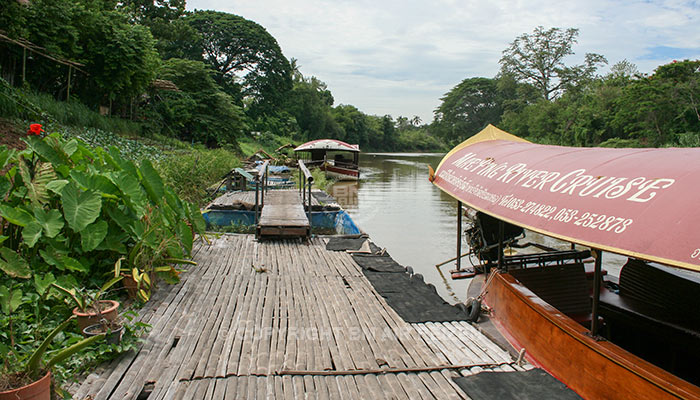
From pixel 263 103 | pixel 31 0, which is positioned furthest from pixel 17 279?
pixel 263 103

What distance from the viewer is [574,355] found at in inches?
135

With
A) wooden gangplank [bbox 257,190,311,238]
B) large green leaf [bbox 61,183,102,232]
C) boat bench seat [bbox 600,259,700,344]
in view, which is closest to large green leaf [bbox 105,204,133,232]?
large green leaf [bbox 61,183,102,232]

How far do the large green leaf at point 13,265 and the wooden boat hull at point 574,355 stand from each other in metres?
3.94

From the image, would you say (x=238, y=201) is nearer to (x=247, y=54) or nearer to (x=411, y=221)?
(x=411, y=221)

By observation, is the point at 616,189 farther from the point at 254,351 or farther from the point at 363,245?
the point at 363,245

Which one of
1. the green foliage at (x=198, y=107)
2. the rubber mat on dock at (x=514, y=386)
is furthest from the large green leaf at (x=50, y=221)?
the green foliage at (x=198, y=107)

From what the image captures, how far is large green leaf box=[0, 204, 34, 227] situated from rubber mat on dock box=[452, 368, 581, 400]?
336 centimetres

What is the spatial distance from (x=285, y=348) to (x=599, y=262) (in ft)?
7.52

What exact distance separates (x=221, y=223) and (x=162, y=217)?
508cm

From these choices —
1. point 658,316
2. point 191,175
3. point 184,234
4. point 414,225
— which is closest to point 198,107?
point 191,175

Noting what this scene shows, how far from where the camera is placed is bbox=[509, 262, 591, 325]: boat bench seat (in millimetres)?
4855

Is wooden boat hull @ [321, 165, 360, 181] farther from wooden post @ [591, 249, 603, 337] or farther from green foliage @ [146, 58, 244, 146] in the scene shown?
wooden post @ [591, 249, 603, 337]

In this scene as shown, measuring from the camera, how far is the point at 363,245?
23.7ft

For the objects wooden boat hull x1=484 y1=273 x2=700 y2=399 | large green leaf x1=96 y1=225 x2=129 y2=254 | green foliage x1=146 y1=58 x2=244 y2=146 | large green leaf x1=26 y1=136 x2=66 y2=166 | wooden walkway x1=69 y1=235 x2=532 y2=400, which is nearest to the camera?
wooden boat hull x1=484 y1=273 x2=700 y2=399
